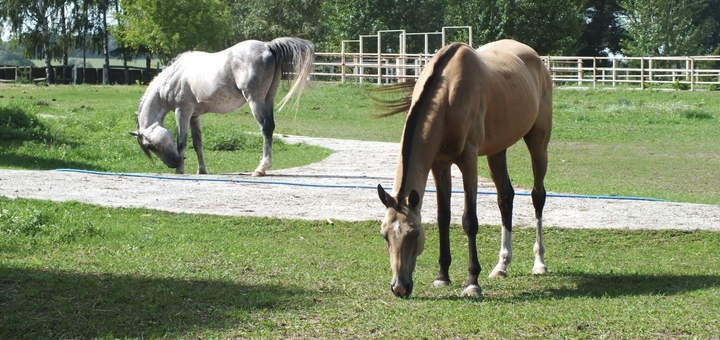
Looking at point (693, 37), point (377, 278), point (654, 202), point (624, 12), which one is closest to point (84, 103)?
point (654, 202)

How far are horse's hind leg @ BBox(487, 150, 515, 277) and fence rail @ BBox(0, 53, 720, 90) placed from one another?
28741mm

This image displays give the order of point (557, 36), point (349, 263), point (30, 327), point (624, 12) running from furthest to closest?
1. point (624, 12)
2. point (557, 36)
3. point (349, 263)
4. point (30, 327)

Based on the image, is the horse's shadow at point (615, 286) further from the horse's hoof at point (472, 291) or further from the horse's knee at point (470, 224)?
the horse's knee at point (470, 224)

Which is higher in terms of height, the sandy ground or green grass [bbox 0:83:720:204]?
green grass [bbox 0:83:720:204]

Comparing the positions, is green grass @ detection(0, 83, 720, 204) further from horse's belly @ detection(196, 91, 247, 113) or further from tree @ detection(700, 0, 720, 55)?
tree @ detection(700, 0, 720, 55)

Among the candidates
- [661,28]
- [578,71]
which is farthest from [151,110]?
[661,28]

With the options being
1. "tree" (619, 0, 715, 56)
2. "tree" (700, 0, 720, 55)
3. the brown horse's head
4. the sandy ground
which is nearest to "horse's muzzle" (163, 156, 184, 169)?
the sandy ground

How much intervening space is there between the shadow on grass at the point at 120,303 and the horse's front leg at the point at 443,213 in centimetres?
120

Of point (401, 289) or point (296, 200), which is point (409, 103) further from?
point (296, 200)

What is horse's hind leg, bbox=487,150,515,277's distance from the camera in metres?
7.85

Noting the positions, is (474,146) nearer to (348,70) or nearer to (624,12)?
(348,70)

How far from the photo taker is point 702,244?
934 cm

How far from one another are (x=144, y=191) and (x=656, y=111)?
69.2 ft

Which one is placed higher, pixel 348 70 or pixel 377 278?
pixel 348 70
